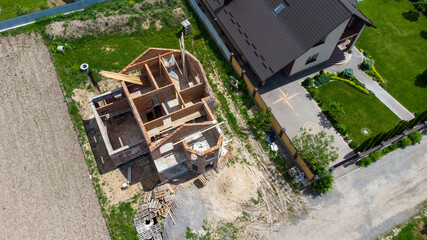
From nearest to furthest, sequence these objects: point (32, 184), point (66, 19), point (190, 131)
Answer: point (190, 131)
point (32, 184)
point (66, 19)

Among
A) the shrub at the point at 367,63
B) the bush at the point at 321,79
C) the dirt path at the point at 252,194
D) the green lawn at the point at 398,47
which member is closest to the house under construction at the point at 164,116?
the dirt path at the point at 252,194

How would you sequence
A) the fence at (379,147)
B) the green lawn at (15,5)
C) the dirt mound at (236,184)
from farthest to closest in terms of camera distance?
the green lawn at (15,5) → the fence at (379,147) → the dirt mound at (236,184)

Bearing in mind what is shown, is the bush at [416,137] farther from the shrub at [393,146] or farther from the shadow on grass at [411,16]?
the shadow on grass at [411,16]

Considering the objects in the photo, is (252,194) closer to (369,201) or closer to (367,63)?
(369,201)

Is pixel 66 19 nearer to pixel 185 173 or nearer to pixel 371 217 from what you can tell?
pixel 185 173

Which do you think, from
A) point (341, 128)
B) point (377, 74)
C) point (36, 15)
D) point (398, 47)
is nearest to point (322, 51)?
point (377, 74)

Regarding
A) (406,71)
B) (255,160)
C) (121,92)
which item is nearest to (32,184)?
(121,92)
